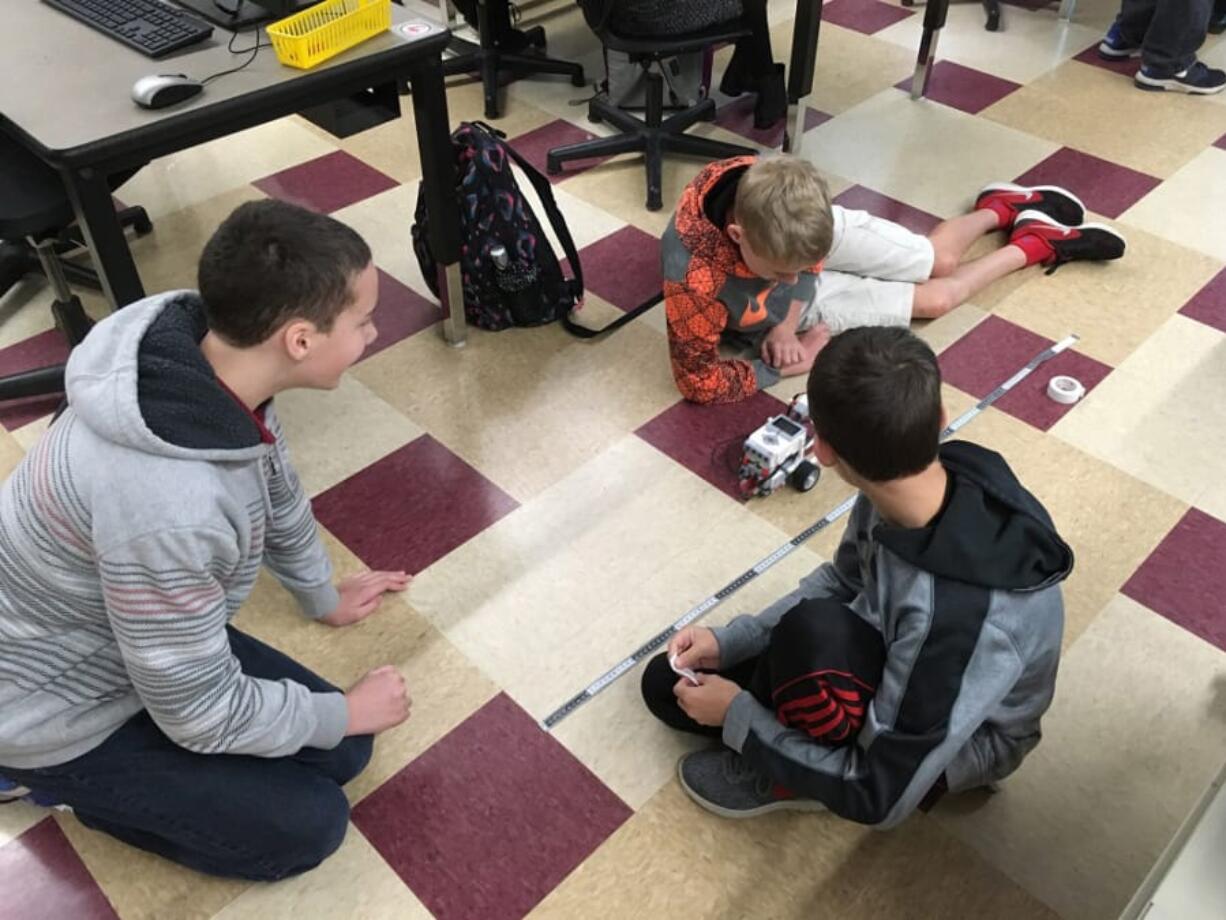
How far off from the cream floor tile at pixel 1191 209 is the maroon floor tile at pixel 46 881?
103 inches

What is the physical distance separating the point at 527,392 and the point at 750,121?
1385mm

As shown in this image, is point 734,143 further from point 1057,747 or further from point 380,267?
point 1057,747

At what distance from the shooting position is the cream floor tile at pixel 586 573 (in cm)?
162

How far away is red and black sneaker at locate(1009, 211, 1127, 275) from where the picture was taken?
2381 mm

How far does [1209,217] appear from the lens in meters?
2.57

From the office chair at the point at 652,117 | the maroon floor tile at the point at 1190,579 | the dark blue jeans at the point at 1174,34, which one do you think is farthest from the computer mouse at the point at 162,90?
the dark blue jeans at the point at 1174,34

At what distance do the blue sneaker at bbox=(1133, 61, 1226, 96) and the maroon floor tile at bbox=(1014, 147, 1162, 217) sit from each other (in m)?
Result: 0.54

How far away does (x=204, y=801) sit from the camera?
123cm

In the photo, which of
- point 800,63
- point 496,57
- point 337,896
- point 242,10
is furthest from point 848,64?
point 337,896

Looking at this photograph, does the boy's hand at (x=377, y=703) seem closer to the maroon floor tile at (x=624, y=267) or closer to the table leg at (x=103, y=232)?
the table leg at (x=103, y=232)

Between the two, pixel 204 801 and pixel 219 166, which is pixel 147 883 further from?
pixel 219 166

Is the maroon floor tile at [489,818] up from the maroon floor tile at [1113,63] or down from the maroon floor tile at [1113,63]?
down

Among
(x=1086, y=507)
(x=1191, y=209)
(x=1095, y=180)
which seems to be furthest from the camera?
(x=1095, y=180)

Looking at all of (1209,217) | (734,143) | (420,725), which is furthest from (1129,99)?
(420,725)
